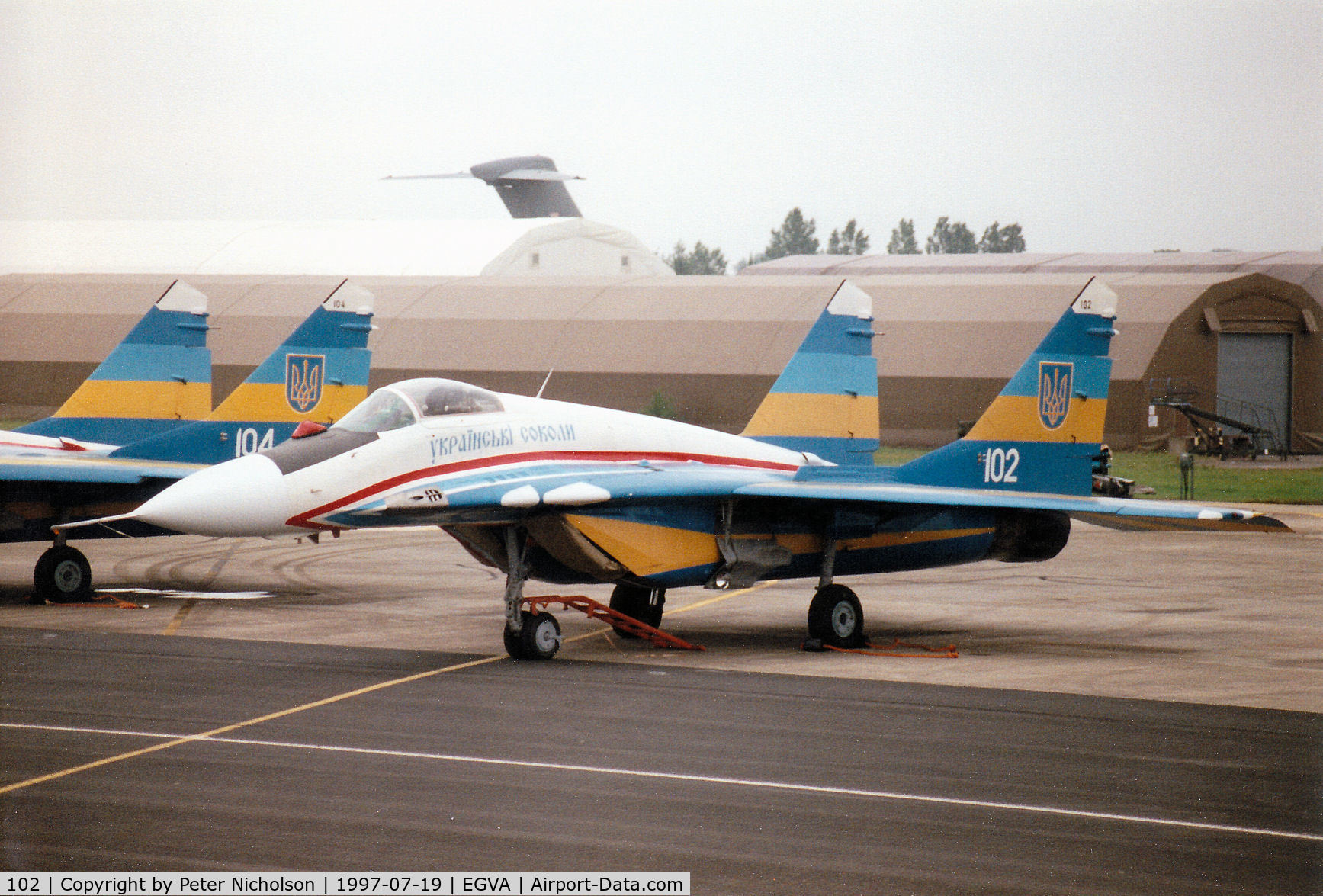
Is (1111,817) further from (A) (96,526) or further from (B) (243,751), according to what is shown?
(A) (96,526)

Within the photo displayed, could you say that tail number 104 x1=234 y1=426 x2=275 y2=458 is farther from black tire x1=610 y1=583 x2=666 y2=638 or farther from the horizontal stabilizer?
the horizontal stabilizer

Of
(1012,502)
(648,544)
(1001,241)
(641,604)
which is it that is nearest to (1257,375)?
(1012,502)

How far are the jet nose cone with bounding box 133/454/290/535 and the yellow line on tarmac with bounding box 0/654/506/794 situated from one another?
189 cm

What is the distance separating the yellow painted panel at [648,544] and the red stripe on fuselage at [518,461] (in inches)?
34.9

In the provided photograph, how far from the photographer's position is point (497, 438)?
47.8ft

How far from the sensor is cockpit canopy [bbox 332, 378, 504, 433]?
46.3 feet

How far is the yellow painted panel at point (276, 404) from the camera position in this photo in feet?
64.4

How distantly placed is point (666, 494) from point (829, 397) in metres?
4.80

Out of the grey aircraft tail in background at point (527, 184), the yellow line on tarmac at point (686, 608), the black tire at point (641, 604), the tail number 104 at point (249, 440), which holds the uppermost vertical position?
the grey aircraft tail in background at point (527, 184)

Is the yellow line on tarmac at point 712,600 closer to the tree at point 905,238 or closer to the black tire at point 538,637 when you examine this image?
the black tire at point 538,637

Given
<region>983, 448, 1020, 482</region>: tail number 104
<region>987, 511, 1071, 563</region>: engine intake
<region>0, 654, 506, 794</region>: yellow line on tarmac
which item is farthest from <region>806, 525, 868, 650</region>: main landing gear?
<region>0, 654, 506, 794</region>: yellow line on tarmac

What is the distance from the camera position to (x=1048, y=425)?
53.9ft

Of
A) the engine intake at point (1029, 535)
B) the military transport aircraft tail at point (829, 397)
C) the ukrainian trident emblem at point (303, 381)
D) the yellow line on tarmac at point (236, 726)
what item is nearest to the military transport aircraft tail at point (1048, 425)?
the engine intake at point (1029, 535)

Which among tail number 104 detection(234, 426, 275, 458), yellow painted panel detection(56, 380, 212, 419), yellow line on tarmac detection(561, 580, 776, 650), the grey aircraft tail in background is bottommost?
yellow line on tarmac detection(561, 580, 776, 650)
